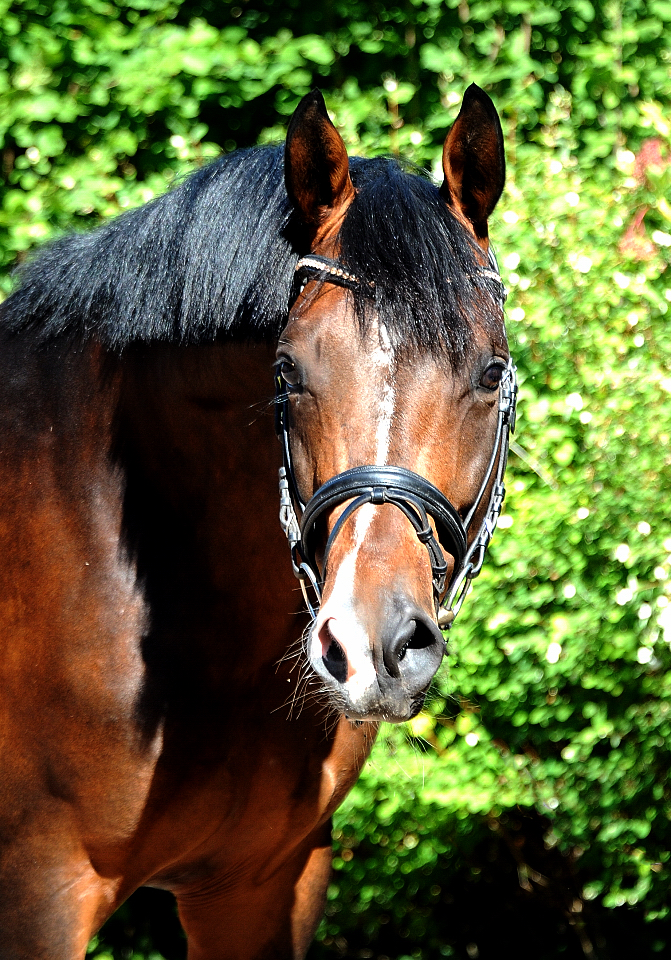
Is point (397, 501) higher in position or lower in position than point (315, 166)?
lower

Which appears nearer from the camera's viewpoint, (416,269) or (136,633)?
(416,269)

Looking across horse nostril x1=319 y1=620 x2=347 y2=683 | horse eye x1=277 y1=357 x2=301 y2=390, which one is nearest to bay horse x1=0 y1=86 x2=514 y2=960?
horse eye x1=277 y1=357 x2=301 y2=390

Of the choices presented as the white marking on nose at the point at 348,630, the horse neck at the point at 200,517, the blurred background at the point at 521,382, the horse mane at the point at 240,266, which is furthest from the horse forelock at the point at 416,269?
the blurred background at the point at 521,382

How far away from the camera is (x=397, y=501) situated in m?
1.55

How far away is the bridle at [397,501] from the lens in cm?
156

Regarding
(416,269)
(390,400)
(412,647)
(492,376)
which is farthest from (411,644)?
(416,269)

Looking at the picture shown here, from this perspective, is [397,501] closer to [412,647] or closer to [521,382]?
[412,647]

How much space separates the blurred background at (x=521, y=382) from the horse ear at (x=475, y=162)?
1344mm

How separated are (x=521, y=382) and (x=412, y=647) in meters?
1.86

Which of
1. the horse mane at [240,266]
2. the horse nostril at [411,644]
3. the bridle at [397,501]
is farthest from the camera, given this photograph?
the horse mane at [240,266]

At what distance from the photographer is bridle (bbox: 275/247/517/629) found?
1.56m

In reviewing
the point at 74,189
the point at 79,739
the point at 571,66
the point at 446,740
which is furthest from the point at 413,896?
the point at 571,66

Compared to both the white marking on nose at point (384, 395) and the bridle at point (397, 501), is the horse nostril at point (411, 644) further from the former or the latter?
the white marking on nose at point (384, 395)

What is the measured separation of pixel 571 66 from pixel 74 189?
2122 millimetres
